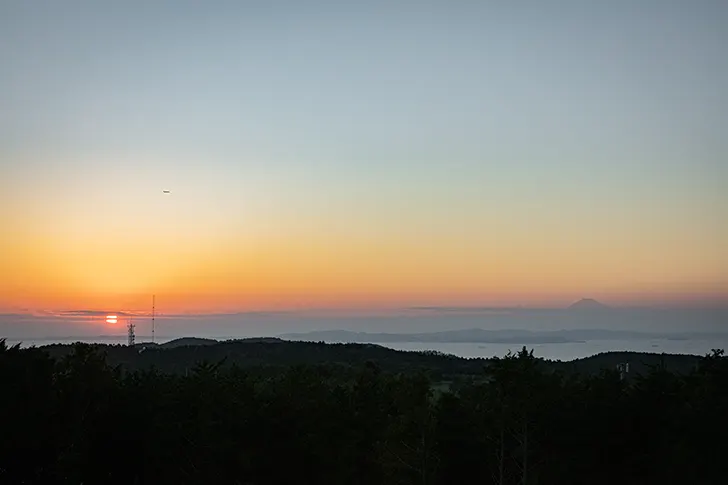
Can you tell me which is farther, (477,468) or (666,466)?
(477,468)

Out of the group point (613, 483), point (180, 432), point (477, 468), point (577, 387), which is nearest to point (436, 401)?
point (477, 468)

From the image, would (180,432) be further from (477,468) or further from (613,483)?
(613,483)

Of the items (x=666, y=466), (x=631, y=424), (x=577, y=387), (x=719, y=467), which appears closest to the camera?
(x=719, y=467)

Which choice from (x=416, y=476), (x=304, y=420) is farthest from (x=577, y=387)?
(x=304, y=420)

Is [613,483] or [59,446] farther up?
[59,446]

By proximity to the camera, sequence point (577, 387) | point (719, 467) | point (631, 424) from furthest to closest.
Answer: point (577, 387) < point (631, 424) < point (719, 467)

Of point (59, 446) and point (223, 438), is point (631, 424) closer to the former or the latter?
point (223, 438)
